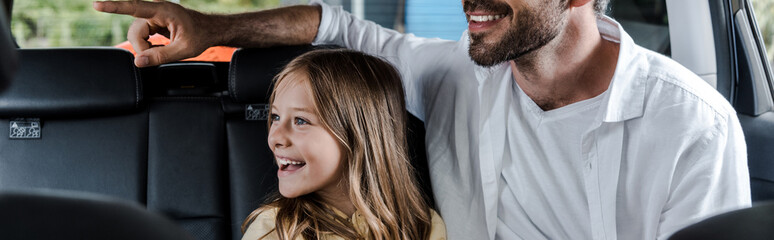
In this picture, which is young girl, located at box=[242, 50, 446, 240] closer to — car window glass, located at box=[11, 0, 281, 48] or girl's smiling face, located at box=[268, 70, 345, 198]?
girl's smiling face, located at box=[268, 70, 345, 198]

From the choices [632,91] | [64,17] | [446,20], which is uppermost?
[632,91]

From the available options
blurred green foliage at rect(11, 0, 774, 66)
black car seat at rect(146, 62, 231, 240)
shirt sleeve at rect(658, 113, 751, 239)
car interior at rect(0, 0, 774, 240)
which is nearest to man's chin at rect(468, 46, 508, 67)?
car interior at rect(0, 0, 774, 240)

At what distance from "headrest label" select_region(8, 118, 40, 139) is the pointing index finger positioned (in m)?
0.37

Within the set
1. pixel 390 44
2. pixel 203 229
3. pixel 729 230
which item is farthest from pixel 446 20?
pixel 729 230

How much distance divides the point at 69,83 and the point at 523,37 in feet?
3.21

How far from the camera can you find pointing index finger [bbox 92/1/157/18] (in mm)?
1434

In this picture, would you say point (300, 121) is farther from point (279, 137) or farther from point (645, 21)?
point (645, 21)

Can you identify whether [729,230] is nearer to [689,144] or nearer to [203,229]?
[689,144]

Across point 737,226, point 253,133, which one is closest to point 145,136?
point 253,133

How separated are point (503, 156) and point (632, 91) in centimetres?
28

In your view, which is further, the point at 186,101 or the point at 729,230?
the point at 186,101

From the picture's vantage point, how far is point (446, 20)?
375cm

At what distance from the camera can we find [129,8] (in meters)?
1.50

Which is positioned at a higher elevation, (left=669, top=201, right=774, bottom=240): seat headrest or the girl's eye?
(left=669, top=201, right=774, bottom=240): seat headrest
